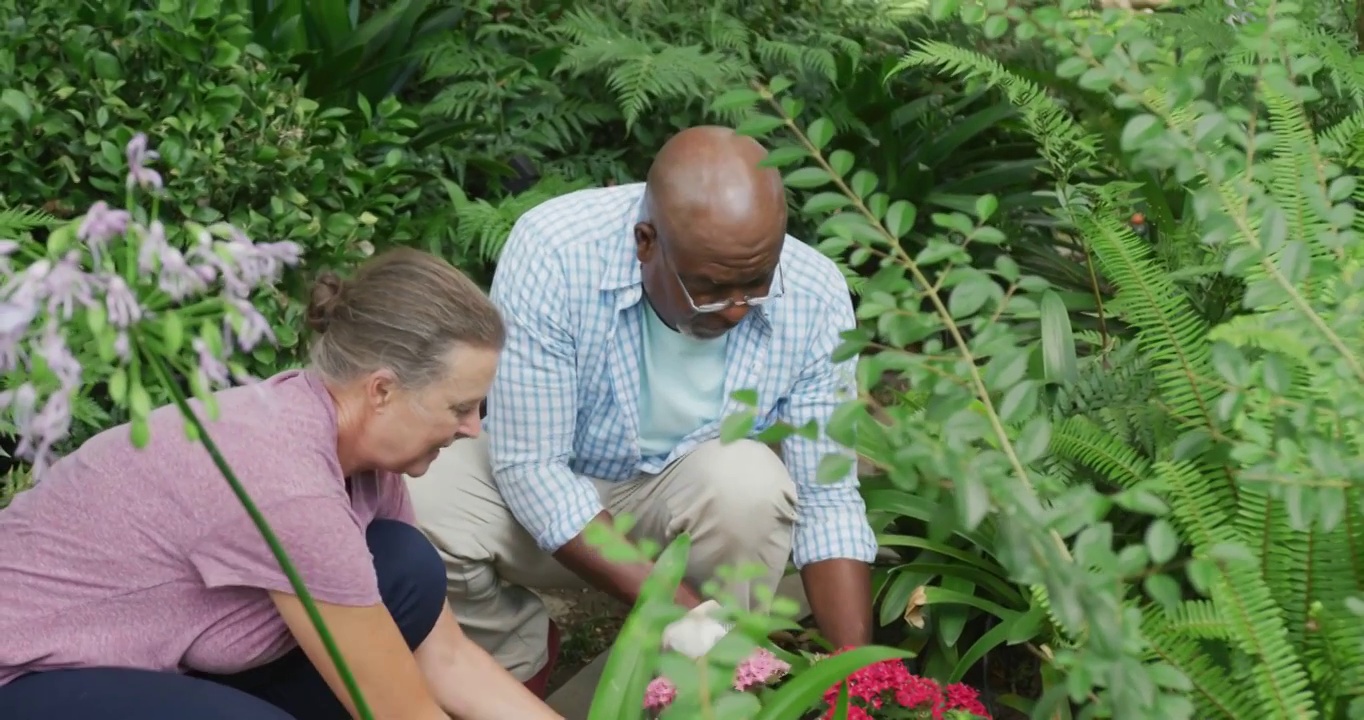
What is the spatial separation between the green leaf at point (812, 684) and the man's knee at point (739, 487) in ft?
2.59

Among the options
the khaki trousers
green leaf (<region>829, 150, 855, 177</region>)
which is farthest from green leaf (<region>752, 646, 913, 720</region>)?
green leaf (<region>829, 150, 855, 177</region>)

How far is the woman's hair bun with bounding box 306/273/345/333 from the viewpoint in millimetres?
2354

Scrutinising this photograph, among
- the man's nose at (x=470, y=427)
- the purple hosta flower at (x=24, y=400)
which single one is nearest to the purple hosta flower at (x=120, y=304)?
the purple hosta flower at (x=24, y=400)

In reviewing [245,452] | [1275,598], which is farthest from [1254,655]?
[245,452]

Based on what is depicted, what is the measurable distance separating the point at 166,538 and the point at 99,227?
1.06m

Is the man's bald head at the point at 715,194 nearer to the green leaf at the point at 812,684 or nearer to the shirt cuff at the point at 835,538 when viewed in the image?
the shirt cuff at the point at 835,538

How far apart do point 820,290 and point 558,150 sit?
73.8 inches

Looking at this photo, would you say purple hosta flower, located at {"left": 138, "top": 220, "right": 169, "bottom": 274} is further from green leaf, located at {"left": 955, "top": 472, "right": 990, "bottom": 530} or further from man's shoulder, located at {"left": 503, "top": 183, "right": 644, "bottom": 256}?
man's shoulder, located at {"left": 503, "top": 183, "right": 644, "bottom": 256}

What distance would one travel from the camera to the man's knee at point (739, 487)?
2.95 meters

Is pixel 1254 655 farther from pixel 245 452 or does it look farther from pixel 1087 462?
pixel 245 452

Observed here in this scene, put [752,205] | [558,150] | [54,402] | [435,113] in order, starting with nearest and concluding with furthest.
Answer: [54,402], [752,205], [435,113], [558,150]

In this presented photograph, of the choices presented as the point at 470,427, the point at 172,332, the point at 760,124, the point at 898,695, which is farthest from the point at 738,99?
the point at 898,695

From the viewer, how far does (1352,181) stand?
1699mm

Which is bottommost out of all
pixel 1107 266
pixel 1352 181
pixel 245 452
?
pixel 1107 266
